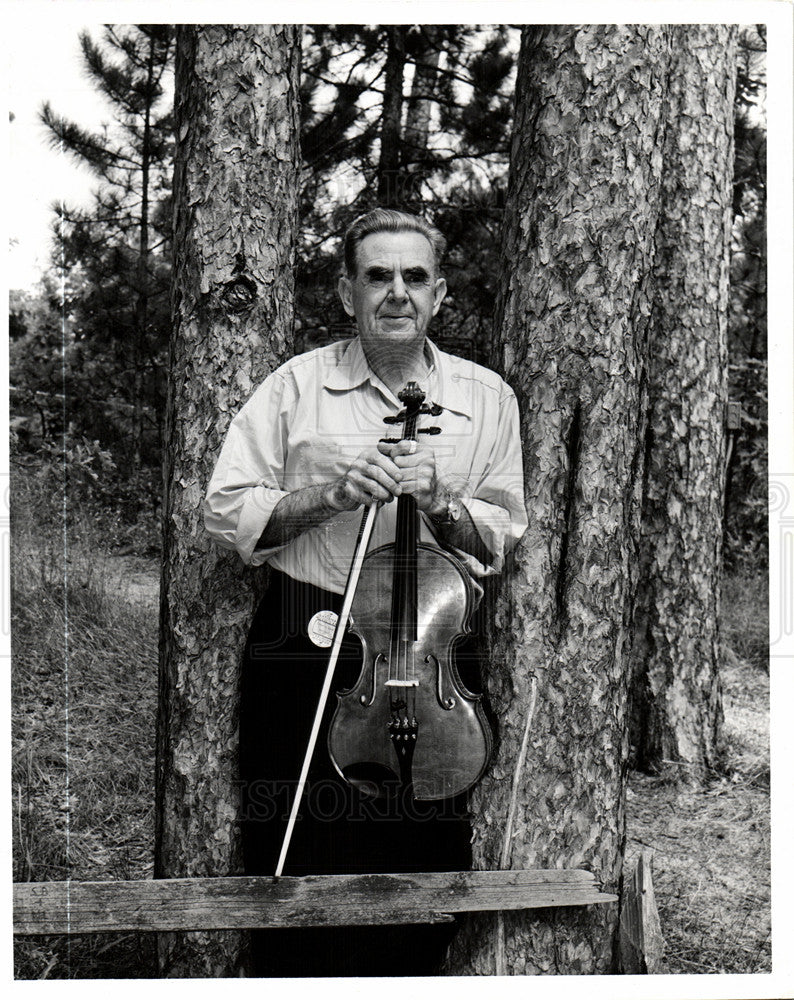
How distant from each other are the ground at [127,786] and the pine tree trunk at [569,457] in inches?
15.9

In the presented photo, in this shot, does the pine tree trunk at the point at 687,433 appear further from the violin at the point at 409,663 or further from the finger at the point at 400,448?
the finger at the point at 400,448

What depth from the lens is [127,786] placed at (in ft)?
11.4

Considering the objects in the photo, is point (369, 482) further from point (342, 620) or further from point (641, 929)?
point (641, 929)

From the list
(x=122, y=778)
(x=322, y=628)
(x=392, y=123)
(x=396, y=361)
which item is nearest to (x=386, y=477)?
(x=396, y=361)

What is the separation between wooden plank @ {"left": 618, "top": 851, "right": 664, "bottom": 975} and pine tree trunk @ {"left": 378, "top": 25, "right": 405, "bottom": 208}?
214cm

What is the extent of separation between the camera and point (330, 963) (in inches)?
115

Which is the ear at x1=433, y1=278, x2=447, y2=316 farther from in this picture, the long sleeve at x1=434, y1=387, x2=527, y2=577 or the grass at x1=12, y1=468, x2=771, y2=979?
the grass at x1=12, y1=468, x2=771, y2=979

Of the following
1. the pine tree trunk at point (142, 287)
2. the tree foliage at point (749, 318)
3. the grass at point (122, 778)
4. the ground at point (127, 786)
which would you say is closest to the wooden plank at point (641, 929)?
the ground at point (127, 786)

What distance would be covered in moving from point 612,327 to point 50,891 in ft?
7.80

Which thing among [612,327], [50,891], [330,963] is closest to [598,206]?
→ [612,327]

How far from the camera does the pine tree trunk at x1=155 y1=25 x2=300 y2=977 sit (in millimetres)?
2963

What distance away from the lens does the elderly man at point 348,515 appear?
2824mm

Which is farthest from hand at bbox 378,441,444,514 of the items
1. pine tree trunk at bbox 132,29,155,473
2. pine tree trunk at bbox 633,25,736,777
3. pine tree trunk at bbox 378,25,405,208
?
pine tree trunk at bbox 633,25,736,777

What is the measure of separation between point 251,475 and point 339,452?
0.27m
